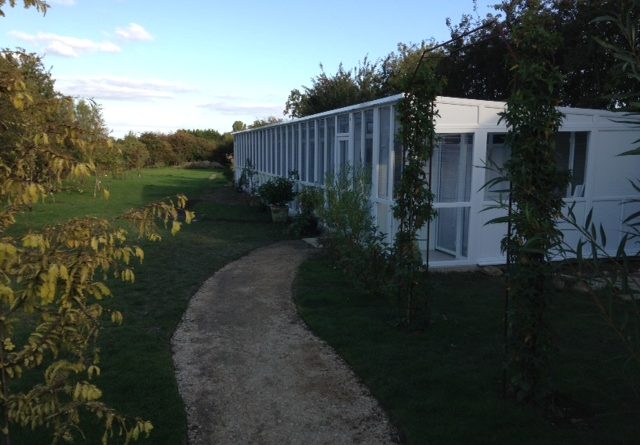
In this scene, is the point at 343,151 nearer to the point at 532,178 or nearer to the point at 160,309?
the point at 160,309

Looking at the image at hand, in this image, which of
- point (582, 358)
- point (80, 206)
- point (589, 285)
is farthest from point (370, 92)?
point (589, 285)

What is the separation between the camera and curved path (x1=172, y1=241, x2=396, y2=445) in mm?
3850

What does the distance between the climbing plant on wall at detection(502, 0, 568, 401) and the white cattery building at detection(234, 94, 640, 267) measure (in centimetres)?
436

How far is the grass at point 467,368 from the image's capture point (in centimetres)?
376

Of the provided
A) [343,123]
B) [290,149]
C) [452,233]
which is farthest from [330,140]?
[452,233]

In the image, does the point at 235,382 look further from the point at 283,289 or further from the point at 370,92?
the point at 370,92

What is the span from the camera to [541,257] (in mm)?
Answer: 4113

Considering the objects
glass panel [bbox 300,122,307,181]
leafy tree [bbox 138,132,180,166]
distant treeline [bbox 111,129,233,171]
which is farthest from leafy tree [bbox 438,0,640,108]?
leafy tree [bbox 138,132,180,166]

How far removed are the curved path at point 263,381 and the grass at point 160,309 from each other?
0.17 meters

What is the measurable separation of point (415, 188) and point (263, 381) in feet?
8.75

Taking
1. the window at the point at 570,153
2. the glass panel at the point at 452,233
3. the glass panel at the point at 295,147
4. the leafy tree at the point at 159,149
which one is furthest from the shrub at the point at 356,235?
the leafy tree at the point at 159,149

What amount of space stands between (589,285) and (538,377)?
1906mm

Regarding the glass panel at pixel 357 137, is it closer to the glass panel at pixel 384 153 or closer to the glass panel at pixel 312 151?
the glass panel at pixel 384 153

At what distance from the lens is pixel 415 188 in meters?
5.88
